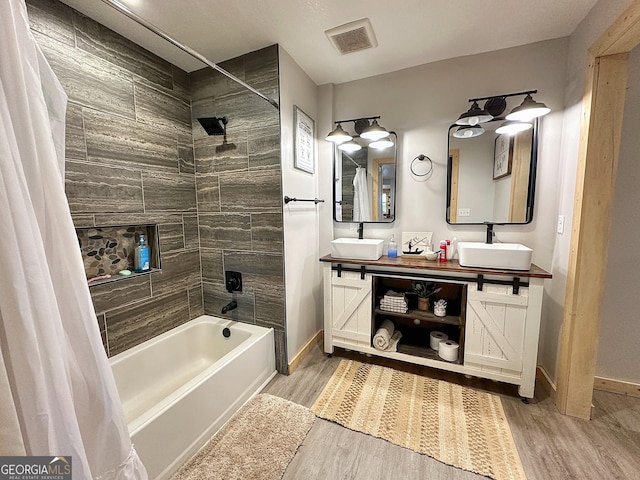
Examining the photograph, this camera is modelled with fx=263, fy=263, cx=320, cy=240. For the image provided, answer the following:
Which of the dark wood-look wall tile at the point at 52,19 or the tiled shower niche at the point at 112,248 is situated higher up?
the dark wood-look wall tile at the point at 52,19

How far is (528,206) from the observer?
1.96 meters

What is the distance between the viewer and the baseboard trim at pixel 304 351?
2168 millimetres

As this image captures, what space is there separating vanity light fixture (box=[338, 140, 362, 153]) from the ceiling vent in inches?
26.4

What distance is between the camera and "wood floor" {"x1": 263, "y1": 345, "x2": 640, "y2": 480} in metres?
1.31

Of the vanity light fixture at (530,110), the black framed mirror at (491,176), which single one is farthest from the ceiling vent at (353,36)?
the vanity light fixture at (530,110)

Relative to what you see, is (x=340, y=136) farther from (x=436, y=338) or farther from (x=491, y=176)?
(x=436, y=338)

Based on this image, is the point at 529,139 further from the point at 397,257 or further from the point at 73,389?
the point at 73,389

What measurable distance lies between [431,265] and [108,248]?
89.0 inches

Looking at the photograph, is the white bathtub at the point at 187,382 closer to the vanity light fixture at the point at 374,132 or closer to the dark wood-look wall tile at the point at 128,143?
the dark wood-look wall tile at the point at 128,143

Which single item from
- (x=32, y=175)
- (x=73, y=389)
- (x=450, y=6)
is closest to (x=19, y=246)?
(x=32, y=175)

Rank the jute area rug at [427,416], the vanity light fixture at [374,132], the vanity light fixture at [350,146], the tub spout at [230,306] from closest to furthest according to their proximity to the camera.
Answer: the jute area rug at [427,416], the vanity light fixture at [374,132], the tub spout at [230,306], the vanity light fixture at [350,146]

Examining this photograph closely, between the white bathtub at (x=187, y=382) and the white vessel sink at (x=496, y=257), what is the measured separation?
5.13ft

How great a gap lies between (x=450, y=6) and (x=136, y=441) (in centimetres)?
277

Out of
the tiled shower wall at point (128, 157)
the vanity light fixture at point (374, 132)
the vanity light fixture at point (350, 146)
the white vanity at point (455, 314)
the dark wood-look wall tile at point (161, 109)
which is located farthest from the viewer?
the vanity light fixture at point (350, 146)
